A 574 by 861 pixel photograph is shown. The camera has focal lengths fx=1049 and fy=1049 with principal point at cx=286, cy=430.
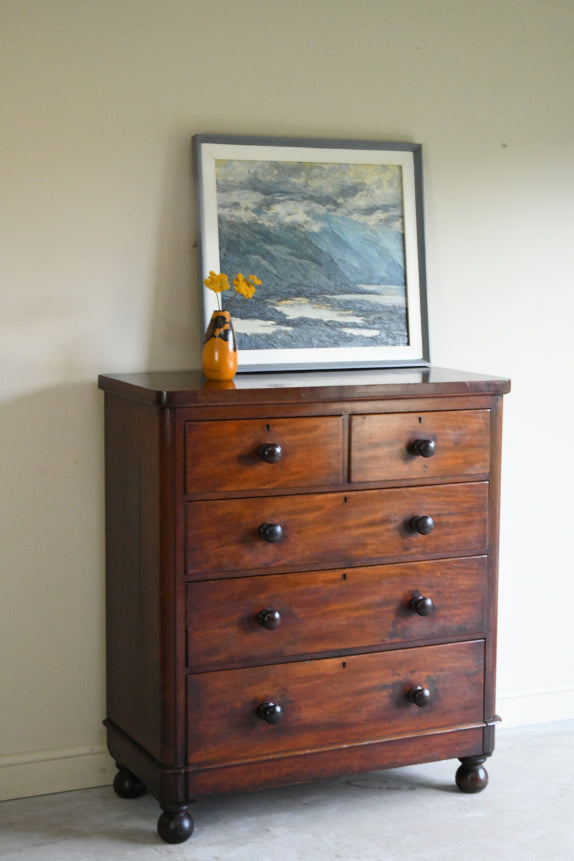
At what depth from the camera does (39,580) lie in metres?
2.88

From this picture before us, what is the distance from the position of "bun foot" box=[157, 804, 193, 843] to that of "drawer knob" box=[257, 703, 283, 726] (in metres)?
0.29

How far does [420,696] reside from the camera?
2738 mm

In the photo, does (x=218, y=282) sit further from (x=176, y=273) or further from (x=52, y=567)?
(x=52, y=567)

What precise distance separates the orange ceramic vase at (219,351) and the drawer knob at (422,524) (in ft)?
1.98

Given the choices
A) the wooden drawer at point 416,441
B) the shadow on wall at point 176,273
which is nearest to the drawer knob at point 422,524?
the wooden drawer at point 416,441

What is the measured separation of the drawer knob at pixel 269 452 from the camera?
2.52 metres

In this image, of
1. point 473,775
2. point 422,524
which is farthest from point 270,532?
point 473,775

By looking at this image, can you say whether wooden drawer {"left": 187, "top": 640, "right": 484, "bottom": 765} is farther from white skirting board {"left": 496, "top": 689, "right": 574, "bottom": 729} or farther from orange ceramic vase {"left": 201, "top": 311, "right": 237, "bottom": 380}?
orange ceramic vase {"left": 201, "top": 311, "right": 237, "bottom": 380}

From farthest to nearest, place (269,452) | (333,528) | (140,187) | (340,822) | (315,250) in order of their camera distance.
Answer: (315,250) → (140,187) → (340,822) → (333,528) → (269,452)

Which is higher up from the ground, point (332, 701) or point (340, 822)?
point (332, 701)

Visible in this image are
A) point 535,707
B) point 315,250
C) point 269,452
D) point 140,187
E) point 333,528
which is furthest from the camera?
point 535,707

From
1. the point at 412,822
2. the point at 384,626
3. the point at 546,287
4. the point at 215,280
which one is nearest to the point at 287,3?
the point at 215,280

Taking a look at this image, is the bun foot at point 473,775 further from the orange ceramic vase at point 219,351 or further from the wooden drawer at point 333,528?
the orange ceramic vase at point 219,351

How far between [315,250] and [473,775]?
154cm
